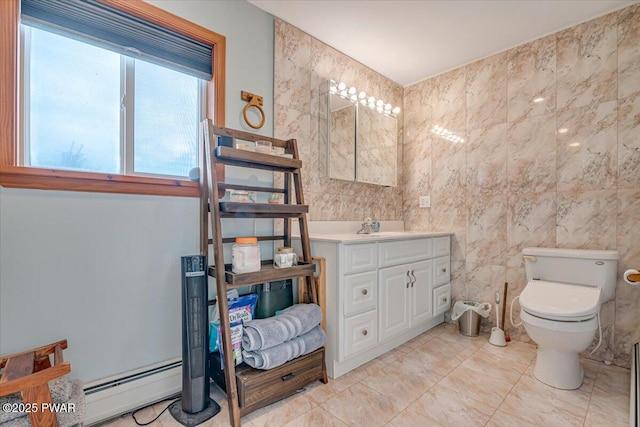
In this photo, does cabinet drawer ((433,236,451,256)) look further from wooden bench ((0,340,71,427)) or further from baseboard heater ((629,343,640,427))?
wooden bench ((0,340,71,427))

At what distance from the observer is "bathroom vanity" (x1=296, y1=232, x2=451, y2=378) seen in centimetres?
181

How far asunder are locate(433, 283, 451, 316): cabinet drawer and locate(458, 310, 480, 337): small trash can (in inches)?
6.8

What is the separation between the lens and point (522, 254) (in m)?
2.35

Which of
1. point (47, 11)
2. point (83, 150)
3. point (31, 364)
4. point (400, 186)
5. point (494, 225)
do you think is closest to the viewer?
point (31, 364)

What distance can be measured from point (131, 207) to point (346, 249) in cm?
116

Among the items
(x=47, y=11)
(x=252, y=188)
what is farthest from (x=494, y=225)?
(x=47, y=11)

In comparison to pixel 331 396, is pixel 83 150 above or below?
above

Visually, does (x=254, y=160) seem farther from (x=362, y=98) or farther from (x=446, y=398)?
(x=446, y=398)

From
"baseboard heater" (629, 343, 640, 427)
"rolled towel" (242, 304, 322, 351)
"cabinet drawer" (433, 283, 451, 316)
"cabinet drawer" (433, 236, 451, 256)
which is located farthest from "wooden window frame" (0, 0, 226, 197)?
"baseboard heater" (629, 343, 640, 427)

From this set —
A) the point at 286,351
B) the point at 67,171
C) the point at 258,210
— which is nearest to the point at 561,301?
the point at 286,351

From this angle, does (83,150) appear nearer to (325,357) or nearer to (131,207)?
(131,207)

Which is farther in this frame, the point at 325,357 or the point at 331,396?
the point at 325,357

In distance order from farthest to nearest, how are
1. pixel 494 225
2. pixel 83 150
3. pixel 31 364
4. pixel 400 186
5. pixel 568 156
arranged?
pixel 400 186
pixel 494 225
pixel 568 156
pixel 83 150
pixel 31 364

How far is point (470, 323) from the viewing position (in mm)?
2520
